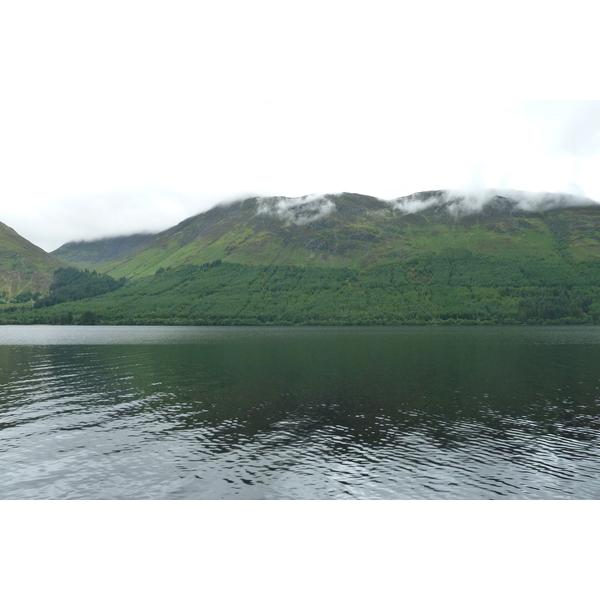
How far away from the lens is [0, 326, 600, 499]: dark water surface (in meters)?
32.9

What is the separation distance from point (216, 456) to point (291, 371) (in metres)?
52.8

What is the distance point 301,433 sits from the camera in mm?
45594

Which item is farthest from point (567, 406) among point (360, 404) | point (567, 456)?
point (360, 404)

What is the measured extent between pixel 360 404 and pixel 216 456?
2573 centimetres

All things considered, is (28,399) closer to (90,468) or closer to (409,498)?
(90,468)

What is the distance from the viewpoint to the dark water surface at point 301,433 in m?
32.9

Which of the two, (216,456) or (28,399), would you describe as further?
(28,399)

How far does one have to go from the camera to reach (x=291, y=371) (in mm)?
91438
